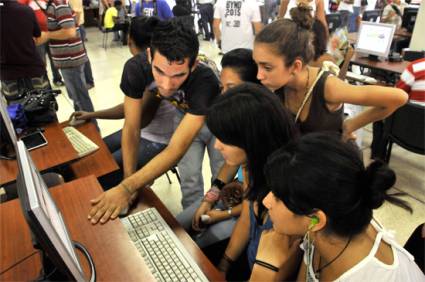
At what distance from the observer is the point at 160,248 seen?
1085mm

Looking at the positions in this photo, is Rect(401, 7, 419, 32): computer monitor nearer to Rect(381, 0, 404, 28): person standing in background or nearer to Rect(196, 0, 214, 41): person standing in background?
Rect(381, 0, 404, 28): person standing in background

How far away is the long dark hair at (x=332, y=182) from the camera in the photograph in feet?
2.46

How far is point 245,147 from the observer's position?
40.6 inches

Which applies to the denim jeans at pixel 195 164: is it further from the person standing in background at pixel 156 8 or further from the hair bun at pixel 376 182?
the person standing in background at pixel 156 8

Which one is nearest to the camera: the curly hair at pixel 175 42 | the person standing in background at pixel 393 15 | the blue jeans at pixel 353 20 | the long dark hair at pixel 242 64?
the curly hair at pixel 175 42

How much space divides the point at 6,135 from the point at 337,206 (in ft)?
4.78

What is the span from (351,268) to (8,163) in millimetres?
1511

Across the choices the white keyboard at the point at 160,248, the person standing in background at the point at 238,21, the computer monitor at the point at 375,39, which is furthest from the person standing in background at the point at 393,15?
the white keyboard at the point at 160,248

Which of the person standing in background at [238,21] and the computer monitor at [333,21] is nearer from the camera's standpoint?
the person standing in background at [238,21]

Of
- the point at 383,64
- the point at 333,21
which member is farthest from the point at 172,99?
the point at 333,21

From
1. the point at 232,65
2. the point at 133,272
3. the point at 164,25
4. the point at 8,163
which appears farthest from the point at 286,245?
the point at 8,163

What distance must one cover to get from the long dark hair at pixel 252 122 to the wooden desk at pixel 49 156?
0.88m

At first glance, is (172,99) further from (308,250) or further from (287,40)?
(308,250)

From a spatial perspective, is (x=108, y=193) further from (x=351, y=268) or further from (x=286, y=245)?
(x=351, y=268)
